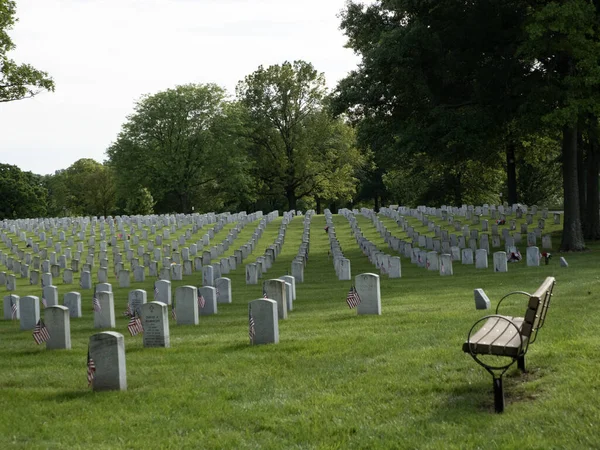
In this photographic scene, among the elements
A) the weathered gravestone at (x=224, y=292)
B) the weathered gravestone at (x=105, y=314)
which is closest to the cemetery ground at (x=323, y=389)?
the weathered gravestone at (x=105, y=314)

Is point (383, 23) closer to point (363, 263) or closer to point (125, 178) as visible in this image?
point (363, 263)

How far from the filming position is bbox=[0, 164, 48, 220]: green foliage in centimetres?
7494

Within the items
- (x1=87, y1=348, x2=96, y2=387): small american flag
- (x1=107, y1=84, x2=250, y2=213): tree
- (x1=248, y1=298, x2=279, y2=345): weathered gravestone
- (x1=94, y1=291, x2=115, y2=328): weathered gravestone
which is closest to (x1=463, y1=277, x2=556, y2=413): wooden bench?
(x1=248, y1=298, x2=279, y2=345): weathered gravestone

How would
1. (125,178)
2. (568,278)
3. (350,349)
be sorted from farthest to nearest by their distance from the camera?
(125,178)
(568,278)
(350,349)

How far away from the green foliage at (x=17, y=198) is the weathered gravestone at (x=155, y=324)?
222 feet

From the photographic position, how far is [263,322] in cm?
1120

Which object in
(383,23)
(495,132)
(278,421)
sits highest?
(383,23)

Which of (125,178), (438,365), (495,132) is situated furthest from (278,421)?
(125,178)

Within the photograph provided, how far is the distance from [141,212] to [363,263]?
57090 mm

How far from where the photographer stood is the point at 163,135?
71.0 metres

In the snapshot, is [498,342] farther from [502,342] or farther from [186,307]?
[186,307]

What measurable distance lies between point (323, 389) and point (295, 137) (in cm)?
6398

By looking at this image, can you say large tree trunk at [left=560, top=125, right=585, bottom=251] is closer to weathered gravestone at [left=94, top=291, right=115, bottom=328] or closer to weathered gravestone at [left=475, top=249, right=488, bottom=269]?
weathered gravestone at [left=475, top=249, right=488, bottom=269]

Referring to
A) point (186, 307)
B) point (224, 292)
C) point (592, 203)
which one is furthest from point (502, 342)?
point (592, 203)
